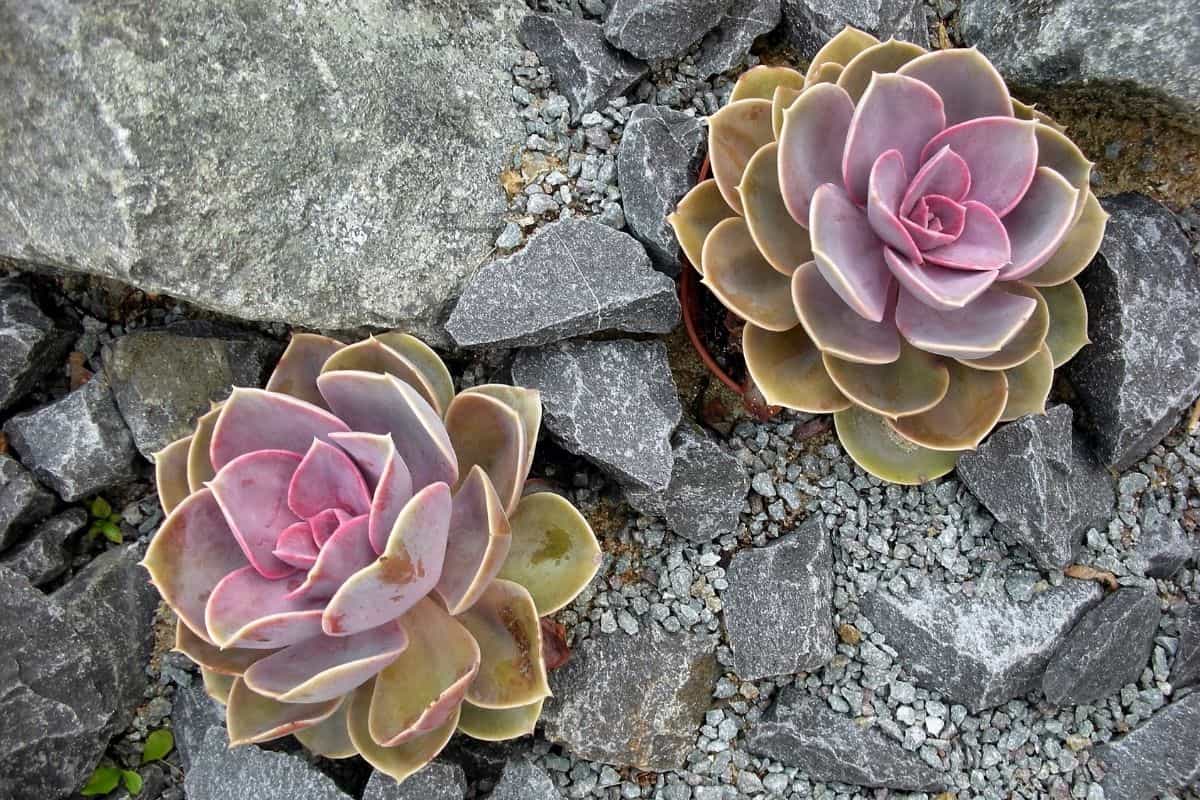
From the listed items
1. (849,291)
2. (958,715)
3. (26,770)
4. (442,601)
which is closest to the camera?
(849,291)

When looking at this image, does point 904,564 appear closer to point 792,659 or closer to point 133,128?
point 792,659

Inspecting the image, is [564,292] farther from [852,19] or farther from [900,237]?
[852,19]

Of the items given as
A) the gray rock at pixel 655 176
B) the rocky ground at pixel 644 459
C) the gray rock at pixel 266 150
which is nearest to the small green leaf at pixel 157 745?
the rocky ground at pixel 644 459

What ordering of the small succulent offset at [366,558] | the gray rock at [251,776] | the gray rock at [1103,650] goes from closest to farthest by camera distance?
1. the small succulent offset at [366,558]
2. the gray rock at [251,776]
3. the gray rock at [1103,650]

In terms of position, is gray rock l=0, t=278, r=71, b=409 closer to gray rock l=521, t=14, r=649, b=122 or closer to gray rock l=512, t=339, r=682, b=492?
gray rock l=512, t=339, r=682, b=492

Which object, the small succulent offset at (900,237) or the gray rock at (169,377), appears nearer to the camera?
the small succulent offset at (900,237)

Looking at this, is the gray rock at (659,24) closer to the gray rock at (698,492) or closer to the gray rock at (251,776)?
the gray rock at (698,492)

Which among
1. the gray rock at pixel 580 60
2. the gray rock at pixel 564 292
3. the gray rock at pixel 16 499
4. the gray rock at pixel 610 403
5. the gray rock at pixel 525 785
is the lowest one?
the gray rock at pixel 525 785

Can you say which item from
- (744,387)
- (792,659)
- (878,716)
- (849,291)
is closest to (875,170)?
(849,291)

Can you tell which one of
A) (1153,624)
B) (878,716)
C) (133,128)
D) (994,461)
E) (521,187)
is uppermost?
(133,128)
